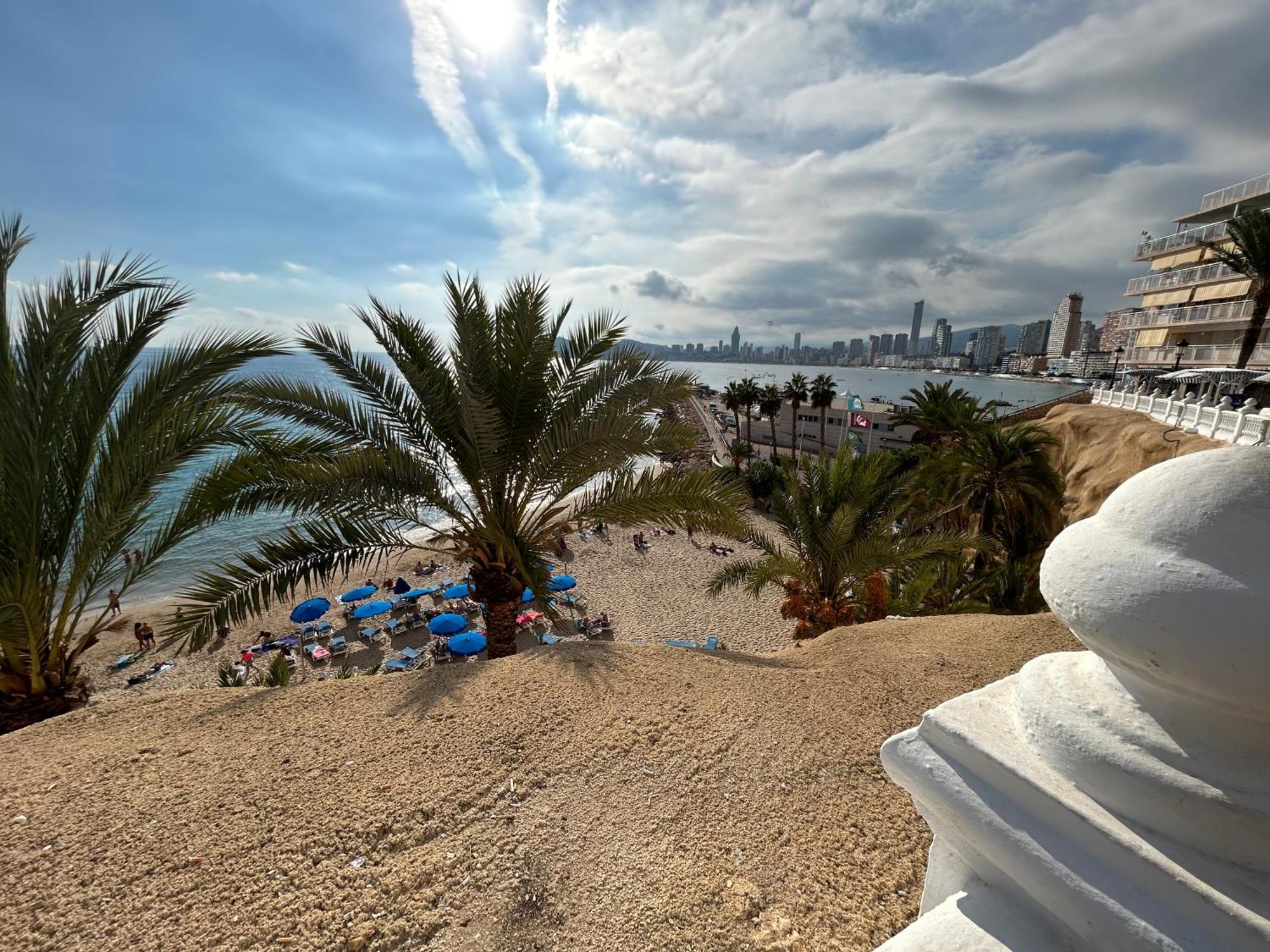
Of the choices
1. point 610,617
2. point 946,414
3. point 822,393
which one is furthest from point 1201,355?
point 610,617

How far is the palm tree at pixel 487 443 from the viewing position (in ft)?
17.1

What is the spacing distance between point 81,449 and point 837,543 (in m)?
8.79

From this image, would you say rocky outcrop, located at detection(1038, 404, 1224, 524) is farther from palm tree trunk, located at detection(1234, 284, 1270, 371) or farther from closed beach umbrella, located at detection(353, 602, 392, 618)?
closed beach umbrella, located at detection(353, 602, 392, 618)

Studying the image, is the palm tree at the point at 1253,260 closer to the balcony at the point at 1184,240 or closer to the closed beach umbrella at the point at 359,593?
the balcony at the point at 1184,240

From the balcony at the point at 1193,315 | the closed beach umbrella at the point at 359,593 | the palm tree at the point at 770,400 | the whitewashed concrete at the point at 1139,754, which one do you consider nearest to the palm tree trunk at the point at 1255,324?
the balcony at the point at 1193,315

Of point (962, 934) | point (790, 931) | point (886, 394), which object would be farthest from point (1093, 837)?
point (886, 394)

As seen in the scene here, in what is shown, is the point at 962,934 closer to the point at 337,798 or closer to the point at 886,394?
the point at 337,798

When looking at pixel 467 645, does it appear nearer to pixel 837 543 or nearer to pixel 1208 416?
pixel 837 543

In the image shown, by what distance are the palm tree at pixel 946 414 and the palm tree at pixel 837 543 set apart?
4.27 m

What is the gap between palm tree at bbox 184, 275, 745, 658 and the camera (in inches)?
205

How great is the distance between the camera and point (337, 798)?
310cm

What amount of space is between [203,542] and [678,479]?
100 ft

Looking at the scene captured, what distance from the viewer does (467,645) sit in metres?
11.2

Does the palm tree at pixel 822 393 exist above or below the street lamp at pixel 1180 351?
below
